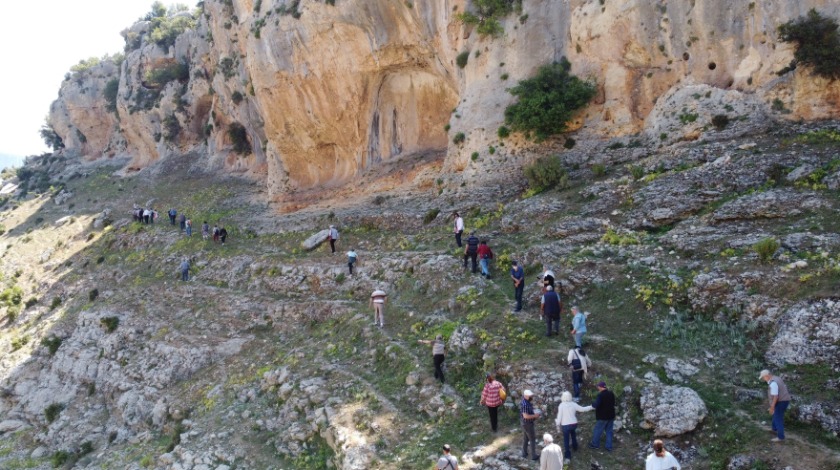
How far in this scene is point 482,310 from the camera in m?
17.0

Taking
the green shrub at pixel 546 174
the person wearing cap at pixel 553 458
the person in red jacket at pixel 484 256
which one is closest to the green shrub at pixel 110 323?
the person in red jacket at pixel 484 256

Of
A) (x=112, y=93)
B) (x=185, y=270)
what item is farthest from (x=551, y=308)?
(x=112, y=93)

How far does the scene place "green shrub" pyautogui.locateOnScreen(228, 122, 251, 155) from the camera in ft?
160

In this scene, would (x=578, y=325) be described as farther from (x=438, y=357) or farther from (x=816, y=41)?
(x=816, y=41)

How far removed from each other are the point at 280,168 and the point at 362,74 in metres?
10.1

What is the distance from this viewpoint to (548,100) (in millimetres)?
24828

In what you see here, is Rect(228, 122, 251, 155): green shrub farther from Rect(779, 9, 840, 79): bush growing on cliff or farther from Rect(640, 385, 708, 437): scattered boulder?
Rect(640, 385, 708, 437): scattered boulder

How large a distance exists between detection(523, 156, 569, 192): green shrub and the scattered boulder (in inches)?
486

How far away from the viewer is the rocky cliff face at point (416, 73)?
21.4 metres

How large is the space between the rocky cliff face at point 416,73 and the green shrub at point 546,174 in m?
2.71

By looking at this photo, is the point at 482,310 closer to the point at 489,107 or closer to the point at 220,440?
the point at 220,440

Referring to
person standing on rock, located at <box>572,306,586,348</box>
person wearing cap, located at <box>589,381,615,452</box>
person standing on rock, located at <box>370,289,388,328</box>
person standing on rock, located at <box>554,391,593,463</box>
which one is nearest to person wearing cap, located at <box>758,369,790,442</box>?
person wearing cap, located at <box>589,381,615,452</box>

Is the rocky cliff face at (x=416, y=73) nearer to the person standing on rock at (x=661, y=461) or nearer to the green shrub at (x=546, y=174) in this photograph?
the green shrub at (x=546, y=174)

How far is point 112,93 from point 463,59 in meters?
56.9
